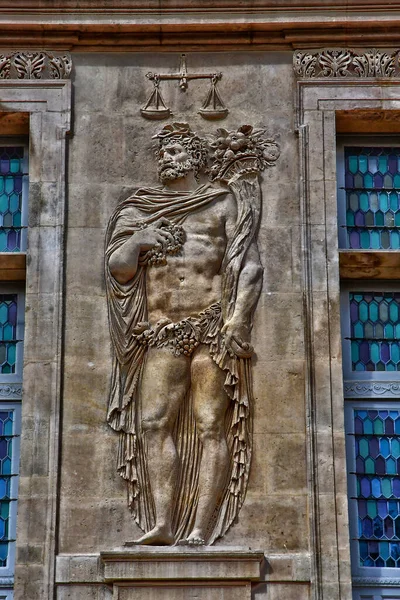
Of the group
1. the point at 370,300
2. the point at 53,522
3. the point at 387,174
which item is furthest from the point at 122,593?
the point at 387,174

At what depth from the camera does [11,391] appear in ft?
51.3

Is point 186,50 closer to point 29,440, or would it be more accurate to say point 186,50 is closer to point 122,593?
point 29,440

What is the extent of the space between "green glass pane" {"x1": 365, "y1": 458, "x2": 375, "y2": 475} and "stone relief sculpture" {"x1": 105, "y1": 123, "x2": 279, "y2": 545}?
128 centimetres

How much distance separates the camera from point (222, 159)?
15.9 meters

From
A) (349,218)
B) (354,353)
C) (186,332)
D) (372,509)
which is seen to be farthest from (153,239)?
(372,509)

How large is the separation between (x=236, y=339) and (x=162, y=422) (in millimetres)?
1115

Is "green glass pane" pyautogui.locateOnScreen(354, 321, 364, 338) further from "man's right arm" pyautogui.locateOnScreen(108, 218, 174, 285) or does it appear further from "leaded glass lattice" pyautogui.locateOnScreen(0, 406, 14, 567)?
"leaded glass lattice" pyautogui.locateOnScreen(0, 406, 14, 567)

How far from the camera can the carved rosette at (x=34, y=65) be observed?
16.3m

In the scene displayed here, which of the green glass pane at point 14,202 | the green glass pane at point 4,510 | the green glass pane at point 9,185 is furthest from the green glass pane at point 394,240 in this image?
the green glass pane at point 4,510

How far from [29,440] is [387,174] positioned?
4790 mm

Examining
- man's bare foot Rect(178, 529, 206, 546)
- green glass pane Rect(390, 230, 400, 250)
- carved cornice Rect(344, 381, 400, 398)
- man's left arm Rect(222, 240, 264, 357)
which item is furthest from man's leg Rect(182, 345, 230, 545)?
green glass pane Rect(390, 230, 400, 250)

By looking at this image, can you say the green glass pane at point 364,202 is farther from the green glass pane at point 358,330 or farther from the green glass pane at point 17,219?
the green glass pane at point 17,219

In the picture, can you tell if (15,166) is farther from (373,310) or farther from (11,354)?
(373,310)

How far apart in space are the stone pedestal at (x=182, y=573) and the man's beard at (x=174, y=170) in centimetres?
387
